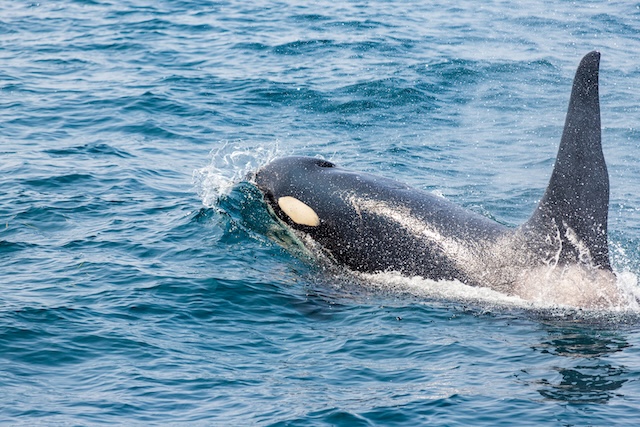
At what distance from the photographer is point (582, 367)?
1024cm

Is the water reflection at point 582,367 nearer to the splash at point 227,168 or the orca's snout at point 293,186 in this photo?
the orca's snout at point 293,186

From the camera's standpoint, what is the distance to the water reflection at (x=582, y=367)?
9.68 m

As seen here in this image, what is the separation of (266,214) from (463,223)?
3.46 m

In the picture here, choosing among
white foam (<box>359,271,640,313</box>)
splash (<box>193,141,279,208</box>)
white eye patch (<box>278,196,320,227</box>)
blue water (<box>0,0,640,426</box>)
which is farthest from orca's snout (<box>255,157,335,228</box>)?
white foam (<box>359,271,640,313</box>)

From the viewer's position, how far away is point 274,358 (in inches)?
443

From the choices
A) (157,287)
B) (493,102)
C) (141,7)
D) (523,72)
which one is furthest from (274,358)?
(141,7)

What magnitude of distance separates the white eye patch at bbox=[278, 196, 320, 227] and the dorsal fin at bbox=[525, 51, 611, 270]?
348cm

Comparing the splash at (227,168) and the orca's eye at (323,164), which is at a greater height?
the orca's eye at (323,164)

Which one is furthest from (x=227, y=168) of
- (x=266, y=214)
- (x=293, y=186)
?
(x=293, y=186)

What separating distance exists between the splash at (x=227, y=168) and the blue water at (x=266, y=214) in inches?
3.5

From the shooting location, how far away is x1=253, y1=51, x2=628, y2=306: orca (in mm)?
11266

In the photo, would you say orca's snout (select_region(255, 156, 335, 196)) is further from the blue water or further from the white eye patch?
the blue water

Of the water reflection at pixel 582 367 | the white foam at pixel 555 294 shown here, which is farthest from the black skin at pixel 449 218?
the water reflection at pixel 582 367

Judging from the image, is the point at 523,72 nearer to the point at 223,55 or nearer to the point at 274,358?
the point at 223,55
